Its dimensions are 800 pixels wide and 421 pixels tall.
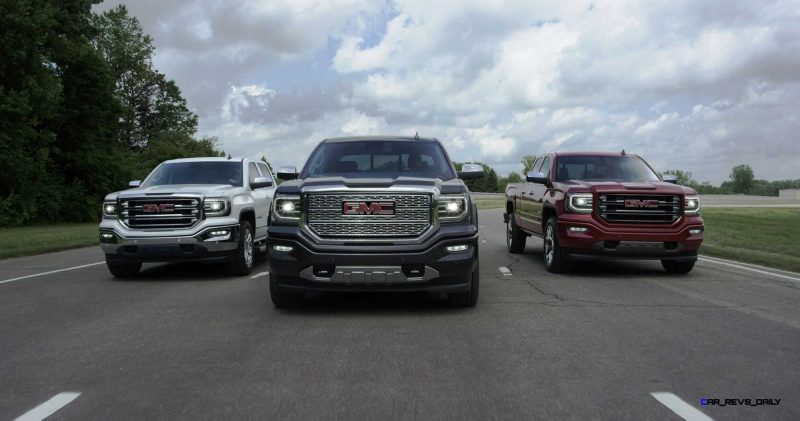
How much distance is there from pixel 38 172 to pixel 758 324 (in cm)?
3238

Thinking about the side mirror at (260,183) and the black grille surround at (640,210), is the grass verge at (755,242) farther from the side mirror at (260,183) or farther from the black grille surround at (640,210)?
the side mirror at (260,183)

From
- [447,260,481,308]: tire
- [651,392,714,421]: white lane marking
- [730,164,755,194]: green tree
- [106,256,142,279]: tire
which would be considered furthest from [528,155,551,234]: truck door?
[730,164,755,194]: green tree

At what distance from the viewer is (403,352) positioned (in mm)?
5602

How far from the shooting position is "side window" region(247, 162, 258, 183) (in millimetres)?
12414

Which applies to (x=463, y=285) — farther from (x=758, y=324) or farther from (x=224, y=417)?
(x=224, y=417)

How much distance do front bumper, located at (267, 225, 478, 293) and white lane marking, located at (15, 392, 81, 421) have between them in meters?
2.78

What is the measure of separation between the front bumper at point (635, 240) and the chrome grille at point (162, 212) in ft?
18.2

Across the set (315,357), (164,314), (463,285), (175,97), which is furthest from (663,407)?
(175,97)

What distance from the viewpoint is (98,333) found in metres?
6.50

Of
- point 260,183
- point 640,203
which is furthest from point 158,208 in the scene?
point 640,203

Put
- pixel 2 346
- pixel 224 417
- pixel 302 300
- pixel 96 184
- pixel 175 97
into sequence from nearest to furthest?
1. pixel 224 417
2. pixel 2 346
3. pixel 302 300
4. pixel 96 184
5. pixel 175 97

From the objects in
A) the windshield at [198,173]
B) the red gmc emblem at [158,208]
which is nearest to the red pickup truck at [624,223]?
the windshield at [198,173]

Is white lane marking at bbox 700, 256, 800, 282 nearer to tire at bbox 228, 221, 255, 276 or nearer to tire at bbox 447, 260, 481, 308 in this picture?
tire at bbox 447, 260, 481, 308

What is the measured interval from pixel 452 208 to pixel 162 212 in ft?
16.4
